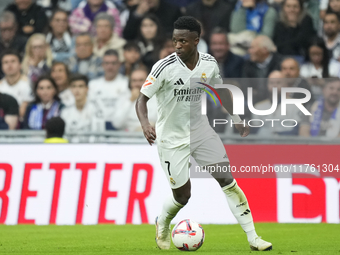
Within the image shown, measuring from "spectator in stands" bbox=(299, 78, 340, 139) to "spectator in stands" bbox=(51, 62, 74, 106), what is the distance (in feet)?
15.5

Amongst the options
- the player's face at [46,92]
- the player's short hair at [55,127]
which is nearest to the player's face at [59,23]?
the player's face at [46,92]

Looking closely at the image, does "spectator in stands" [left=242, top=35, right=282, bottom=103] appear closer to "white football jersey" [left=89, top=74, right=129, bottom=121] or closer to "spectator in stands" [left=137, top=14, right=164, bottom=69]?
"spectator in stands" [left=137, top=14, right=164, bottom=69]

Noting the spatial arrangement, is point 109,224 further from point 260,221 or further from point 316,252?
point 316,252

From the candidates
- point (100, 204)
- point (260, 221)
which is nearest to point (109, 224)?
point (100, 204)

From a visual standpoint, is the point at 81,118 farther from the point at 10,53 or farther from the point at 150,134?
the point at 150,134

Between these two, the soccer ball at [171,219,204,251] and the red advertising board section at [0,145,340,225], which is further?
the red advertising board section at [0,145,340,225]

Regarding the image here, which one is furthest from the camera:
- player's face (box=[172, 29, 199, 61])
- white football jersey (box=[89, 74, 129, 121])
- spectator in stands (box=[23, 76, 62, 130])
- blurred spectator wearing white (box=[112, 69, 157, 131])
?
spectator in stands (box=[23, 76, 62, 130])

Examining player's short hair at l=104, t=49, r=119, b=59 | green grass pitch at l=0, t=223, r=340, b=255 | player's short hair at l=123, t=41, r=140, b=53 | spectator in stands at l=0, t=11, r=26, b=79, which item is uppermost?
spectator in stands at l=0, t=11, r=26, b=79

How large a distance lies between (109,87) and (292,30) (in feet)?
13.2

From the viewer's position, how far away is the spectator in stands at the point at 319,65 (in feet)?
40.1

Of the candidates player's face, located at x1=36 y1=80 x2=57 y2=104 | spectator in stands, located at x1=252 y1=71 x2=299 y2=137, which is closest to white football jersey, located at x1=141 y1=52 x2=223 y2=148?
spectator in stands, located at x1=252 y1=71 x2=299 y2=137

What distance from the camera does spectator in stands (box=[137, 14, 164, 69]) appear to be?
512 inches

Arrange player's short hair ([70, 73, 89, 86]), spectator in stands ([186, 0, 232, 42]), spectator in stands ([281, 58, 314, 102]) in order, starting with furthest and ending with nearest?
spectator in stands ([186, 0, 232, 42]) < player's short hair ([70, 73, 89, 86]) < spectator in stands ([281, 58, 314, 102])

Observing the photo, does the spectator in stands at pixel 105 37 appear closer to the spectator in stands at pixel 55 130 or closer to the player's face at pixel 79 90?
the player's face at pixel 79 90
